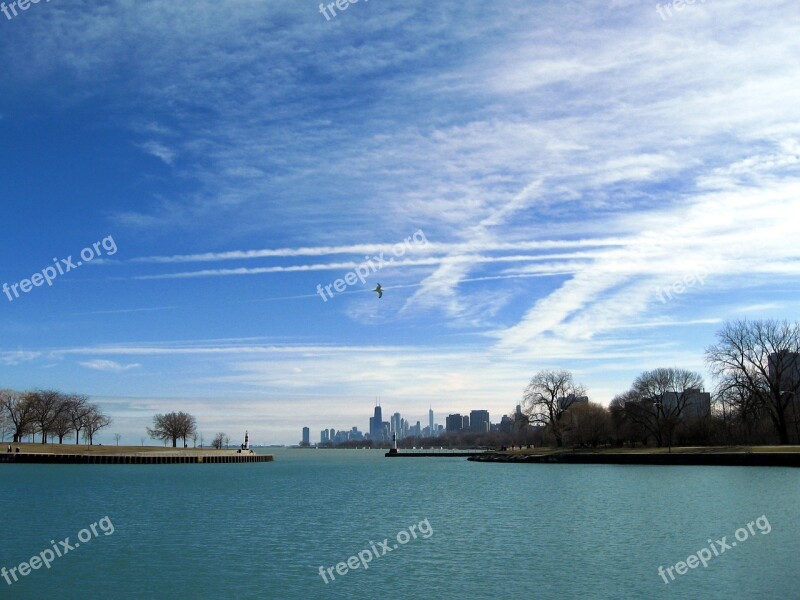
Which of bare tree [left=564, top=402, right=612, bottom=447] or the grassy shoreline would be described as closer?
bare tree [left=564, top=402, right=612, bottom=447]


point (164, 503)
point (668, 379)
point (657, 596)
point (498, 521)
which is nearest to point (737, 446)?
point (668, 379)

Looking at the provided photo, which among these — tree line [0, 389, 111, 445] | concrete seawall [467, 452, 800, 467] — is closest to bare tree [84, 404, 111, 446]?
tree line [0, 389, 111, 445]

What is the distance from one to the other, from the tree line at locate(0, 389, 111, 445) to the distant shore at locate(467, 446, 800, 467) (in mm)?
95853

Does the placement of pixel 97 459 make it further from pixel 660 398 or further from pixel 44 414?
pixel 660 398
